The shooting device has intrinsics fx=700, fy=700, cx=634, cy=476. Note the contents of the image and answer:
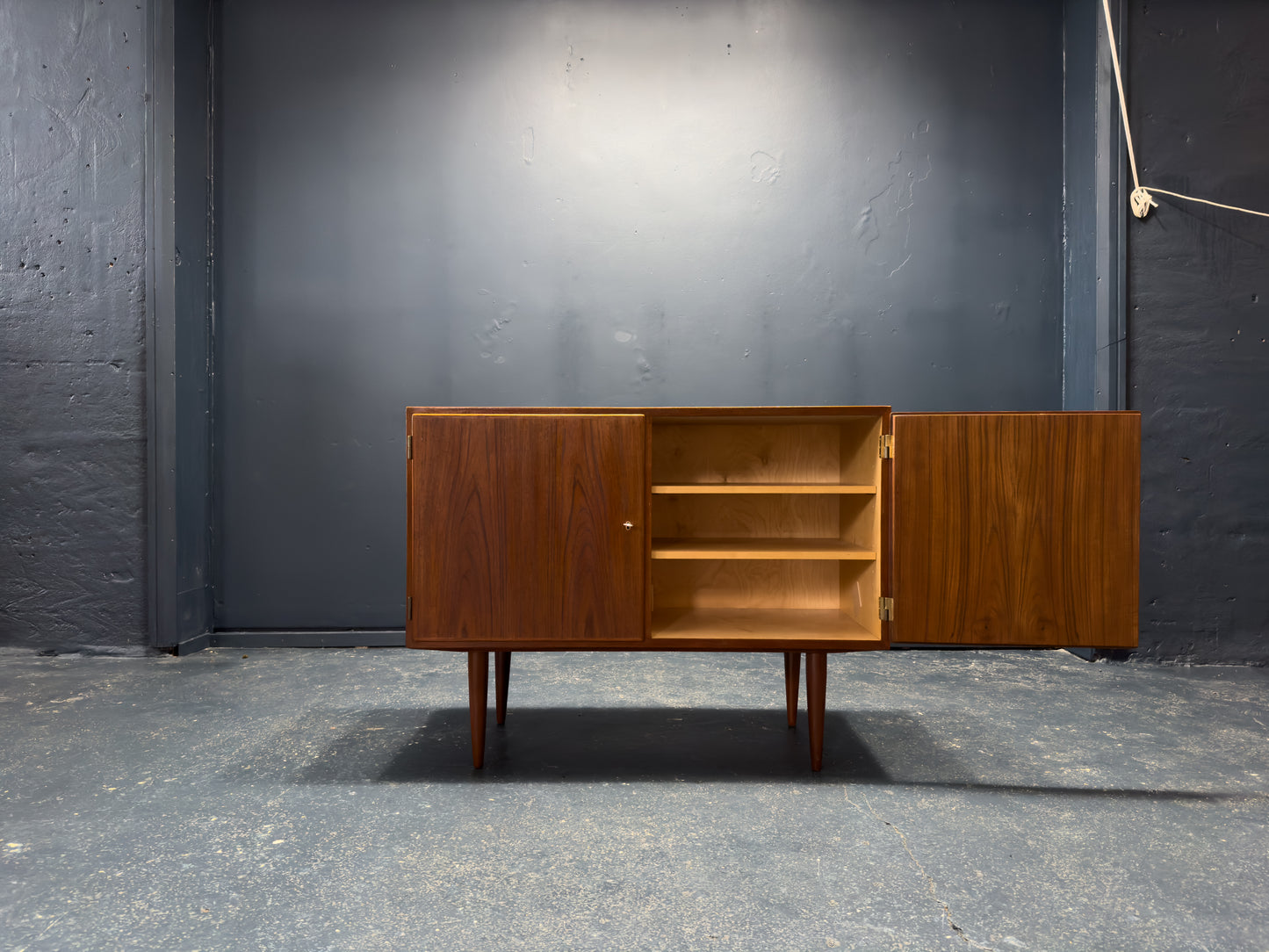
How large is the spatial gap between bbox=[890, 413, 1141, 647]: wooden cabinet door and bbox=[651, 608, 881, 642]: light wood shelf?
16cm

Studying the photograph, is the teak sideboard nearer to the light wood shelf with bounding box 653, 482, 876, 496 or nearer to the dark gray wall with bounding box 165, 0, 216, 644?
the light wood shelf with bounding box 653, 482, 876, 496

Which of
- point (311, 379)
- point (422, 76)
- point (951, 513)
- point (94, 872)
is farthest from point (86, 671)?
point (951, 513)

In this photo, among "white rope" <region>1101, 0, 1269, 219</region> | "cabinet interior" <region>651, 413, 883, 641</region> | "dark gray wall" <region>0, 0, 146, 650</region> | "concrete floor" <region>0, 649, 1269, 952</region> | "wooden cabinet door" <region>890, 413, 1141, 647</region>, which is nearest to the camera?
"concrete floor" <region>0, 649, 1269, 952</region>

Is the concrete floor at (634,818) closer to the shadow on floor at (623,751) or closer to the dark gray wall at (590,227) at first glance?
the shadow on floor at (623,751)

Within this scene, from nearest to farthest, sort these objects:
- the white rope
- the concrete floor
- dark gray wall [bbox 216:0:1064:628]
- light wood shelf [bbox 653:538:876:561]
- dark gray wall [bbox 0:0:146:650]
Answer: the concrete floor, light wood shelf [bbox 653:538:876:561], the white rope, dark gray wall [bbox 0:0:146:650], dark gray wall [bbox 216:0:1064:628]

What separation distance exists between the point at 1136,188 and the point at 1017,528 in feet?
7.48

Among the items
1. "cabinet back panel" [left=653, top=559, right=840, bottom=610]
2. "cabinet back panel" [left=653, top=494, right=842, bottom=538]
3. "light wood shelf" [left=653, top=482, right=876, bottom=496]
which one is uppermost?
"light wood shelf" [left=653, top=482, right=876, bottom=496]

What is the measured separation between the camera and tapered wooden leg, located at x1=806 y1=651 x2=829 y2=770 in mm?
1854

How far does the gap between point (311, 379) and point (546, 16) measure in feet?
6.87

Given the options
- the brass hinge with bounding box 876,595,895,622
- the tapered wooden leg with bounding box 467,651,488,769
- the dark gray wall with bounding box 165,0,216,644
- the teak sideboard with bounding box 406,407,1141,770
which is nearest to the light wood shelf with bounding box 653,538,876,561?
the teak sideboard with bounding box 406,407,1141,770

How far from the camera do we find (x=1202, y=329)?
10.1 ft

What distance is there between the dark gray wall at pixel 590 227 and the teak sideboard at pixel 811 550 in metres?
1.61

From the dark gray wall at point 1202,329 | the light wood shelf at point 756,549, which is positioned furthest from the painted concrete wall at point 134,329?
the light wood shelf at point 756,549

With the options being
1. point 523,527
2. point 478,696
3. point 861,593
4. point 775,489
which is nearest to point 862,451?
point 775,489
